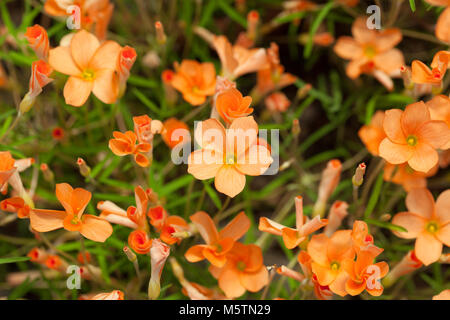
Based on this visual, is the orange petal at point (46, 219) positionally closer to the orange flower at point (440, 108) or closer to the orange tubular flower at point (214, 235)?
the orange tubular flower at point (214, 235)

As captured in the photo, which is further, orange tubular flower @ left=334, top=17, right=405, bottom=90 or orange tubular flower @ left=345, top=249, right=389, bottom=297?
orange tubular flower @ left=334, top=17, right=405, bottom=90

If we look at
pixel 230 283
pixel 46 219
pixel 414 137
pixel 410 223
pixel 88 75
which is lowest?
pixel 230 283

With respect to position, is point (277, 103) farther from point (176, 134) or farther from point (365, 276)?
point (365, 276)

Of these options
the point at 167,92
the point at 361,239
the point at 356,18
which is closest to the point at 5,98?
the point at 167,92

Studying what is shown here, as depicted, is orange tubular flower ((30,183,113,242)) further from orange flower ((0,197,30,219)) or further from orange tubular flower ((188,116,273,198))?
orange tubular flower ((188,116,273,198))

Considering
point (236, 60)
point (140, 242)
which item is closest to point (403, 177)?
point (236, 60)

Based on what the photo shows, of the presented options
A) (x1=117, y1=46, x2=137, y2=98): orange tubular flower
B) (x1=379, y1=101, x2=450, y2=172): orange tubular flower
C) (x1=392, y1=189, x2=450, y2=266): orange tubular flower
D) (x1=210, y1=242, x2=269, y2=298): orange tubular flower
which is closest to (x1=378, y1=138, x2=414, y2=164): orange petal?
(x1=379, y1=101, x2=450, y2=172): orange tubular flower

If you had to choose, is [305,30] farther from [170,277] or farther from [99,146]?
[170,277]
